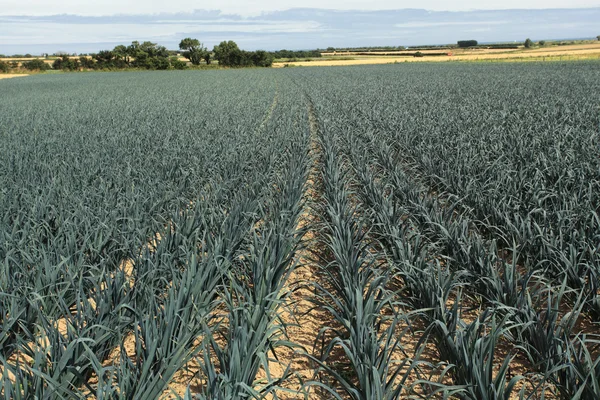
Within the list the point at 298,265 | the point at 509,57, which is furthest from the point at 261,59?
the point at 298,265

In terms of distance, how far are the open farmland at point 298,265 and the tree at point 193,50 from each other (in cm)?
7358

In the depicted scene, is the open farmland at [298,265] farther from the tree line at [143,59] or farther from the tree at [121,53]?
the tree at [121,53]

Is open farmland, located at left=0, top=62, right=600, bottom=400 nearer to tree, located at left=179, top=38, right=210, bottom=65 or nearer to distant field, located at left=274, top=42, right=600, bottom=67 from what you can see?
distant field, located at left=274, top=42, right=600, bottom=67

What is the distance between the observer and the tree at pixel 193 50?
80.1m

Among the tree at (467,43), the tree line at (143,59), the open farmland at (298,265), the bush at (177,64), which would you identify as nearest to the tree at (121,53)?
the tree line at (143,59)

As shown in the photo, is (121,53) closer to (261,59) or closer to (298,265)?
(261,59)

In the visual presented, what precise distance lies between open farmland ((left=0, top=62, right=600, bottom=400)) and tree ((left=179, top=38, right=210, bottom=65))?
241 feet

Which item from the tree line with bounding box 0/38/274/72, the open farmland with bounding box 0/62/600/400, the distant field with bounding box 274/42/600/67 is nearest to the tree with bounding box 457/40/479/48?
the distant field with bounding box 274/42/600/67

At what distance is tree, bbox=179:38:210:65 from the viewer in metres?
80.1

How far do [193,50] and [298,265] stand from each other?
83.8 metres

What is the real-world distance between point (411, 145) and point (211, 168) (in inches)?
142

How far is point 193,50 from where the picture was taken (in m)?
81.1

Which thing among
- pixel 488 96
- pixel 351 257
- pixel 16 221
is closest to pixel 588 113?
pixel 488 96

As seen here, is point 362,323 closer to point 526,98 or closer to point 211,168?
point 211,168
